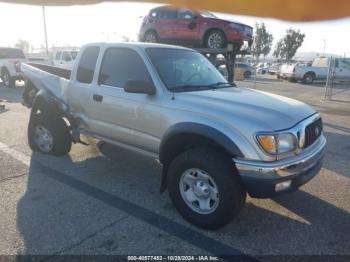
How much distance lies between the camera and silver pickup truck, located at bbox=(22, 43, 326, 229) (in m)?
3.18

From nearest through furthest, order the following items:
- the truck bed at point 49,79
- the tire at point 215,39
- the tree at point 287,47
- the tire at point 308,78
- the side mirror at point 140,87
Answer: the side mirror at point 140,87 < the truck bed at point 49,79 < the tire at point 215,39 < the tire at point 308,78 < the tree at point 287,47

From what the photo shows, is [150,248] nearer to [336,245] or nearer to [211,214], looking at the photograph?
[211,214]

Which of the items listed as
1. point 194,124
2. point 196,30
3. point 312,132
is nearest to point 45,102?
point 194,124

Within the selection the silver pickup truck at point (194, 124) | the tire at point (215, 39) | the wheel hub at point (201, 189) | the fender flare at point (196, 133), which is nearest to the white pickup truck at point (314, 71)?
the tire at point (215, 39)

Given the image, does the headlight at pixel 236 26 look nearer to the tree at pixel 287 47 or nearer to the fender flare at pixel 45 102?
the fender flare at pixel 45 102

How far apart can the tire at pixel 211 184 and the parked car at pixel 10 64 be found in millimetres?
15956

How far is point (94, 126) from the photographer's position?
15.9ft

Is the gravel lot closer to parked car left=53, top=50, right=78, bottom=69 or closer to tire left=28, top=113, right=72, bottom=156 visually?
tire left=28, top=113, right=72, bottom=156

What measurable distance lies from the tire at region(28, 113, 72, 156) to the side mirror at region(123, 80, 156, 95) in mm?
2049

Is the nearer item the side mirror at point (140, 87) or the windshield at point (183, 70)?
the side mirror at point (140, 87)

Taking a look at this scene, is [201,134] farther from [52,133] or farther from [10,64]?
[10,64]

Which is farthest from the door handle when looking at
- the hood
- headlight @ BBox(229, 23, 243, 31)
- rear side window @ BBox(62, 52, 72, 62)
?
rear side window @ BBox(62, 52, 72, 62)

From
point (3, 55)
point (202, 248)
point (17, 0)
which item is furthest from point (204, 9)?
point (3, 55)

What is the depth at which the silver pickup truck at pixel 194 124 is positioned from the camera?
10.4 ft
